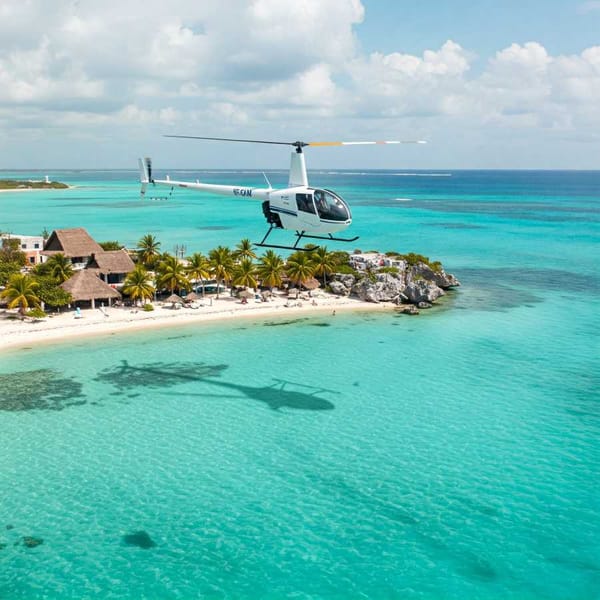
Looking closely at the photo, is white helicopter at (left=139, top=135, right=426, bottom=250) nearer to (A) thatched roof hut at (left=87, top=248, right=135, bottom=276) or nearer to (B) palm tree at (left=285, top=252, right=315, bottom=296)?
(B) palm tree at (left=285, top=252, right=315, bottom=296)

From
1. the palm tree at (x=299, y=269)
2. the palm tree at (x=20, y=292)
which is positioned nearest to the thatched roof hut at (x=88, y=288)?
the palm tree at (x=20, y=292)

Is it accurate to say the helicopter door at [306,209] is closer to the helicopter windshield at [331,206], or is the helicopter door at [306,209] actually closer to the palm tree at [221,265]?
the helicopter windshield at [331,206]

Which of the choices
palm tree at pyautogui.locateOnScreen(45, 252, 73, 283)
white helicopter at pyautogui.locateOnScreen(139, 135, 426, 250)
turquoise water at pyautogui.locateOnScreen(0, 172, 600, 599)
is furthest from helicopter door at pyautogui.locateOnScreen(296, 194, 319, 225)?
palm tree at pyautogui.locateOnScreen(45, 252, 73, 283)

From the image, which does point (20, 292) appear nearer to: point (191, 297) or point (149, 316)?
point (149, 316)

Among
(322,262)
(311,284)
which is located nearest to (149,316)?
(311,284)

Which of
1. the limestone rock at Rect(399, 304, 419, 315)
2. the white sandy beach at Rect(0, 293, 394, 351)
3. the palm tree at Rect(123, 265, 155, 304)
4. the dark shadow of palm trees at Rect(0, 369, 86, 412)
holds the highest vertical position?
the palm tree at Rect(123, 265, 155, 304)
